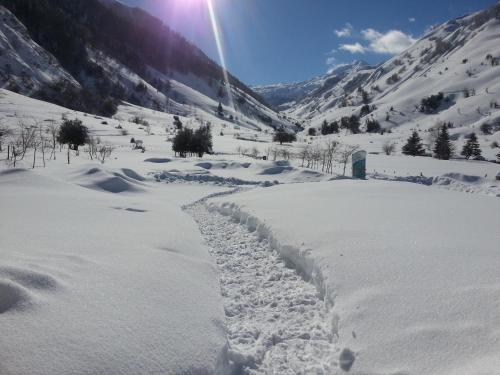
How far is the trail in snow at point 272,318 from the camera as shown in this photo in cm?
312

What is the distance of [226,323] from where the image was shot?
12.3 ft

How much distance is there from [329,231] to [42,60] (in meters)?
90.4

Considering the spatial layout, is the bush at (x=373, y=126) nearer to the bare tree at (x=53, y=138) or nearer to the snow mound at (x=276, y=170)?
the snow mound at (x=276, y=170)

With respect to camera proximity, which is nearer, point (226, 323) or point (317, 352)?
point (317, 352)

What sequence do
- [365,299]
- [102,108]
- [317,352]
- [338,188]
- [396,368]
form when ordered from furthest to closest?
[102,108], [338,188], [365,299], [317,352], [396,368]

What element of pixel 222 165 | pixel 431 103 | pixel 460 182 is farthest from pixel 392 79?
pixel 222 165

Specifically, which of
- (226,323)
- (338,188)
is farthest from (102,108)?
(226,323)

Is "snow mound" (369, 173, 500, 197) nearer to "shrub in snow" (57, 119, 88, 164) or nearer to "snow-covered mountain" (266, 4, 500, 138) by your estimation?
"shrub in snow" (57, 119, 88, 164)

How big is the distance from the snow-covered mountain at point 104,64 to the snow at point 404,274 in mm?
73331

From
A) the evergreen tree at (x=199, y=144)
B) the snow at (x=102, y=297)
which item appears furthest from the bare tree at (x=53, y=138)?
the snow at (x=102, y=297)

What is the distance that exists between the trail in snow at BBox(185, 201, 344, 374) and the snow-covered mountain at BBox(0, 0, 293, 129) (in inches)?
2884

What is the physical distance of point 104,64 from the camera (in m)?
102

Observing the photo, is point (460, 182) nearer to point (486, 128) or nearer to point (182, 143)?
point (182, 143)

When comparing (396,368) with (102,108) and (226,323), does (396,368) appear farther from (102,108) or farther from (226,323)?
(102,108)
